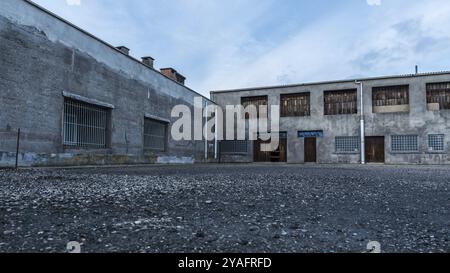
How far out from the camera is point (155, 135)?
51.6ft

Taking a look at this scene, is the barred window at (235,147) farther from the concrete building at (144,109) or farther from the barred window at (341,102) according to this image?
the barred window at (341,102)

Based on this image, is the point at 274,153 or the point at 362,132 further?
the point at 274,153

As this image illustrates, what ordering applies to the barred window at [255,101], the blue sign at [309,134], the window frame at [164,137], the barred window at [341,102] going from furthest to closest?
the barred window at [255,101]
the blue sign at [309,134]
the barred window at [341,102]
the window frame at [164,137]

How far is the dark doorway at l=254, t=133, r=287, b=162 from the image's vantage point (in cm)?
2347

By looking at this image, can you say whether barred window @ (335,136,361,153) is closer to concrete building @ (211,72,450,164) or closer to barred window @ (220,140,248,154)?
concrete building @ (211,72,450,164)

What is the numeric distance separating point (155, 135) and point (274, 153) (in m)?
11.1

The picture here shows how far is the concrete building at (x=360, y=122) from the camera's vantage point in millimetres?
20203

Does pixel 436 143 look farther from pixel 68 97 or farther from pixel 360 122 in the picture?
pixel 68 97

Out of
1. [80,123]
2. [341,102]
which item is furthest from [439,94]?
[80,123]

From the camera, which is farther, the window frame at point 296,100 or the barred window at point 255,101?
the barred window at point 255,101

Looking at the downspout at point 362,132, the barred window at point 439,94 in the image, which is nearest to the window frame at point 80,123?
the downspout at point 362,132

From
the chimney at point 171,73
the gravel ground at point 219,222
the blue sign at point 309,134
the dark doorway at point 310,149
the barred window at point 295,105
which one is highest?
the chimney at point 171,73
